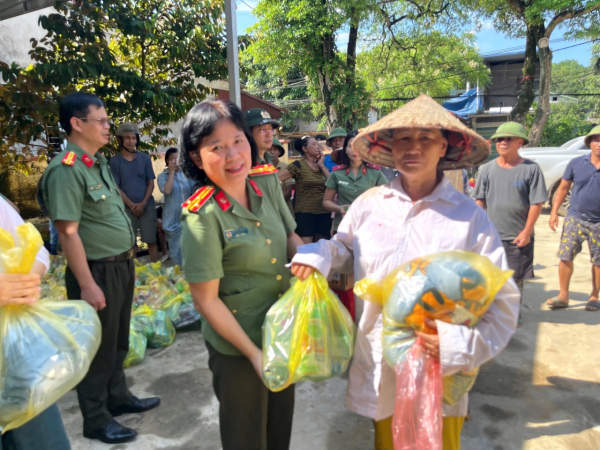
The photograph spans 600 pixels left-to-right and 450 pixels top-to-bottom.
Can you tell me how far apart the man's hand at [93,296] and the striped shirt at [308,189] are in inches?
105

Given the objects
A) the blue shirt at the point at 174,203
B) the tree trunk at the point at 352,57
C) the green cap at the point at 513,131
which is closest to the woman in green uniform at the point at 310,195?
Answer: the blue shirt at the point at 174,203

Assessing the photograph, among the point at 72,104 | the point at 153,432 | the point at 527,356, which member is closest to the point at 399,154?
the point at 72,104

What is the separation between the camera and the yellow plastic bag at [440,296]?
1.26m

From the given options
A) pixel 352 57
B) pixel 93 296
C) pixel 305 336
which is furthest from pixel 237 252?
pixel 352 57

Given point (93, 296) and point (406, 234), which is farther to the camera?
point (93, 296)

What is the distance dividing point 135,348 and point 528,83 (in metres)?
13.2

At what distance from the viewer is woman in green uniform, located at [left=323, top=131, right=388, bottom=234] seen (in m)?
4.07

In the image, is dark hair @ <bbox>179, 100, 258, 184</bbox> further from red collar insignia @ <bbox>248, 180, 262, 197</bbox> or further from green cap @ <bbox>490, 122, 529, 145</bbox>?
green cap @ <bbox>490, 122, 529, 145</bbox>

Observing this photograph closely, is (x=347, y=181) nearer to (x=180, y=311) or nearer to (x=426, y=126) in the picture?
(x=180, y=311)

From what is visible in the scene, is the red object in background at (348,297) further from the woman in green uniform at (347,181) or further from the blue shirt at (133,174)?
the blue shirt at (133,174)

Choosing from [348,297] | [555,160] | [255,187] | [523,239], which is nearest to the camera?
[255,187]

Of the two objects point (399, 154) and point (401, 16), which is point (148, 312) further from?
point (401, 16)

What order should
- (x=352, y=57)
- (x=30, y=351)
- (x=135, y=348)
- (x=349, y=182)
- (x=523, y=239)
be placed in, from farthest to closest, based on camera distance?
(x=352, y=57)
(x=349, y=182)
(x=523, y=239)
(x=135, y=348)
(x=30, y=351)

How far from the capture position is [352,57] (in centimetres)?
1295
